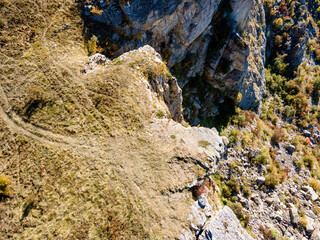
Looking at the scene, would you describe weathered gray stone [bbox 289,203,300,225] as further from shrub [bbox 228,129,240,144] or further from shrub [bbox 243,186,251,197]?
shrub [bbox 228,129,240,144]

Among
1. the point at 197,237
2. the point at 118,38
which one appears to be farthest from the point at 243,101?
the point at 197,237

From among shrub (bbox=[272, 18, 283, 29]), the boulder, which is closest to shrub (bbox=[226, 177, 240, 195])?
the boulder

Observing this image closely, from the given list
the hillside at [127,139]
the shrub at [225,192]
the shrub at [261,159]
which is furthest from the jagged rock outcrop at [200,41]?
the shrub at [225,192]

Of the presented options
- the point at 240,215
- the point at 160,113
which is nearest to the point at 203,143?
the point at 160,113

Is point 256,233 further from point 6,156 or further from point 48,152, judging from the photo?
point 6,156

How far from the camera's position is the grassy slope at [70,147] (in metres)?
10.6

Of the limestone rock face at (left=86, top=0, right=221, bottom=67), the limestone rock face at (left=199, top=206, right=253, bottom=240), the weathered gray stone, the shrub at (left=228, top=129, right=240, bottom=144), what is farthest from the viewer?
the shrub at (left=228, top=129, right=240, bottom=144)

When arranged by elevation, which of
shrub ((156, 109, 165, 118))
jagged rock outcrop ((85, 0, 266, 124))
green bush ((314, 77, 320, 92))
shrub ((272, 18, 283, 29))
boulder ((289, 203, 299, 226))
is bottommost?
boulder ((289, 203, 299, 226))

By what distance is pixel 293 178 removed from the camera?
27297mm

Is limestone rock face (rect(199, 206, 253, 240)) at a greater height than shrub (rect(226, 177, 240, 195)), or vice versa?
limestone rock face (rect(199, 206, 253, 240))

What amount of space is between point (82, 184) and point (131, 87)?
891 centimetres

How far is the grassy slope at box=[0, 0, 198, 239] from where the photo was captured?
10.6 metres

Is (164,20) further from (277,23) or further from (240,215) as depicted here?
(277,23)

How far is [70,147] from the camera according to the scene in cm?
1252
